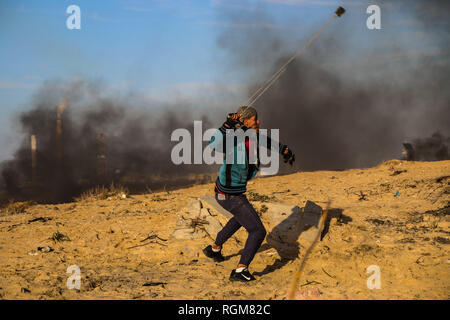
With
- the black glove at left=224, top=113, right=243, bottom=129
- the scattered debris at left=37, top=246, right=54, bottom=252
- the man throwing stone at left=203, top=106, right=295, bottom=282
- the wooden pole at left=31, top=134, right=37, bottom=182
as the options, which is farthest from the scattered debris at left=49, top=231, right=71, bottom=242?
the wooden pole at left=31, top=134, right=37, bottom=182

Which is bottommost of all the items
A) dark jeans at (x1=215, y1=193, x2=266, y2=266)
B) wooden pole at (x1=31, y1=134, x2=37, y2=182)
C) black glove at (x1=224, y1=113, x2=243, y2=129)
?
wooden pole at (x1=31, y1=134, x2=37, y2=182)

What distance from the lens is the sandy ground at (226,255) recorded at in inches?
181

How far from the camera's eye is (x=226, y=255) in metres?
6.09

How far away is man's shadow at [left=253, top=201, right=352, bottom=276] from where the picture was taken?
6.11 metres

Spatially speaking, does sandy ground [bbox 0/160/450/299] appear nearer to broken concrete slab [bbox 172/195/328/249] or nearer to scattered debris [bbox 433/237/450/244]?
scattered debris [bbox 433/237/450/244]

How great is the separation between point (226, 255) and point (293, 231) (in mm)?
1294

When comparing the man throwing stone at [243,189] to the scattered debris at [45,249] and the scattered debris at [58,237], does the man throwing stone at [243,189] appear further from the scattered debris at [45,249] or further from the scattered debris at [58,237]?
the scattered debris at [58,237]

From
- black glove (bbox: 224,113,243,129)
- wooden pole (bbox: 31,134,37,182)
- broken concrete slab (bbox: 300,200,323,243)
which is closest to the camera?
black glove (bbox: 224,113,243,129)

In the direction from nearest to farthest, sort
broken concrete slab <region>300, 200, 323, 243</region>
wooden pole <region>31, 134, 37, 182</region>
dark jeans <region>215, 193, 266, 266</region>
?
1. dark jeans <region>215, 193, 266, 266</region>
2. broken concrete slab <region>300, 200, 323, 243</region>
3. wooden pole <region>31, 134, 37, 182</region>

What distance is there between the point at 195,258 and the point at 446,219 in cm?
457

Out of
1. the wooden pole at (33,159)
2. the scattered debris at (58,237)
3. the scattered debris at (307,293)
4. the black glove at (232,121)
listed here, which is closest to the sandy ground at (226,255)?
the scattered debris at (307,293)

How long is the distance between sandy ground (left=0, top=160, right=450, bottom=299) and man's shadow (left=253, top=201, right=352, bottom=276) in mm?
91

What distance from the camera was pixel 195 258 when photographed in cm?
602

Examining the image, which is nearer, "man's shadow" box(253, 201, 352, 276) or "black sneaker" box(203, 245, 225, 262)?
"black sneaker" box(203, 245, 225, 262)
